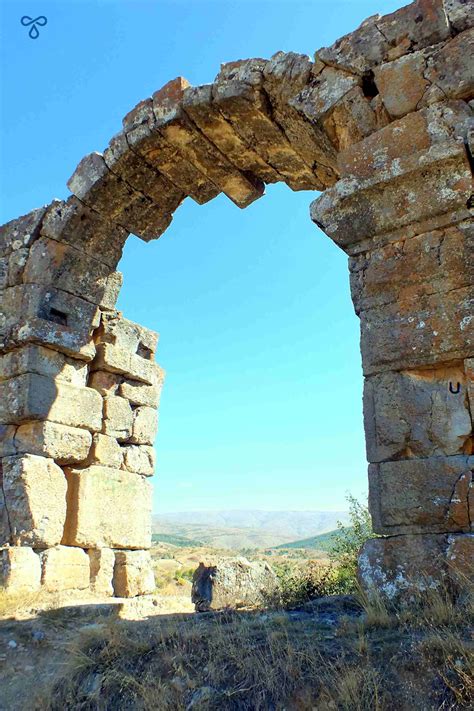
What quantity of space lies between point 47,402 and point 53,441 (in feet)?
1.41

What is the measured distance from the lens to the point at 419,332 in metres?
4.07

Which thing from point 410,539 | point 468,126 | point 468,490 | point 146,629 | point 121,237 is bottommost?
point 146,629

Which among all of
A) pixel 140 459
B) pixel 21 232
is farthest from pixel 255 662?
pixel 21 232

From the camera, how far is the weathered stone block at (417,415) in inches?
152

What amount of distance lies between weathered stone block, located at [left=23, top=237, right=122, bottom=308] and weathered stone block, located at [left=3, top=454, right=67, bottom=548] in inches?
81.0

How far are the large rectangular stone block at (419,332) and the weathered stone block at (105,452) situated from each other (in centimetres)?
389

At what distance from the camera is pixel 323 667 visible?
9.80 feet

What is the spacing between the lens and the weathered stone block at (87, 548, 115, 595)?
6586 millimetres

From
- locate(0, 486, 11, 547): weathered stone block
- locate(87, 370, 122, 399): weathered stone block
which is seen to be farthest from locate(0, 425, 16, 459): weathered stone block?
locate(87, 370, 122, 399): weathered stone block

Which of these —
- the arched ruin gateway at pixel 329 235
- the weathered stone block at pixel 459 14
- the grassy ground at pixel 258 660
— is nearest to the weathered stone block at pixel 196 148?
the arched ruin gateway at pixel 329 235

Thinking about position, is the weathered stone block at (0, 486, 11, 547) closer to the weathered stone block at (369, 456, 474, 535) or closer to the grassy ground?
the grassy ground

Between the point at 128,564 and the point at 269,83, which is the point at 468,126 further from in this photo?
the point at 128,564

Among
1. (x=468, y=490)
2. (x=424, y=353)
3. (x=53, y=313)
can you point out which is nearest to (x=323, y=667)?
(x=468, y=490)

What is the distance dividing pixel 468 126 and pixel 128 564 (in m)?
5.64
